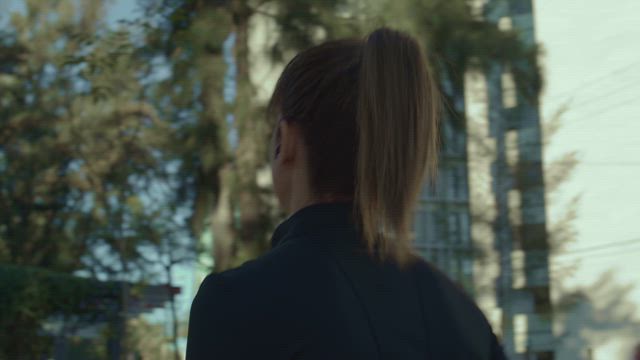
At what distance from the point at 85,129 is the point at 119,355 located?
1.13 m

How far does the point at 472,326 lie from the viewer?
850mm

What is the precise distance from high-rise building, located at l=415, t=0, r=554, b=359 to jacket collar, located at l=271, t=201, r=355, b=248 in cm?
334

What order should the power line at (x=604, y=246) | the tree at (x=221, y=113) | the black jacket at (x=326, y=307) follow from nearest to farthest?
the black jacket at (x=326, y=307) → the tree at (x=221, y=113) → the power line at (x=604, y=246)

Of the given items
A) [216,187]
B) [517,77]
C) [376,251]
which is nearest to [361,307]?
[376,251]

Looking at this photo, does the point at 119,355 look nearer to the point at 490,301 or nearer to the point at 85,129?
the point at 85,129

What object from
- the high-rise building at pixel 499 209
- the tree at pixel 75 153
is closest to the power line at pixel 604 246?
the high-rise building at pixel 499 209

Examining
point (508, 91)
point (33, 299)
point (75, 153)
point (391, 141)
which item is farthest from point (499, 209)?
point (391, 141)

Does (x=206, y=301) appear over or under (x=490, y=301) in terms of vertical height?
over

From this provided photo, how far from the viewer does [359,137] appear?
808 mm

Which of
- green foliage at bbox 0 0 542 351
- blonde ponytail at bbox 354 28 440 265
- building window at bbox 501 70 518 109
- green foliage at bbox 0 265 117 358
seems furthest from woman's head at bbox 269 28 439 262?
green foliage at bbox 0 265 117 358

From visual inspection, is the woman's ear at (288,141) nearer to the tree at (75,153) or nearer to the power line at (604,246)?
the tree at (75,153)

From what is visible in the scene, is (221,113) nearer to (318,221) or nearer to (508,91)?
(508,91)

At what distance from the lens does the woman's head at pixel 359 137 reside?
80 centimetres

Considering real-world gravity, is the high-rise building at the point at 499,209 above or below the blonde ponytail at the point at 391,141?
below
